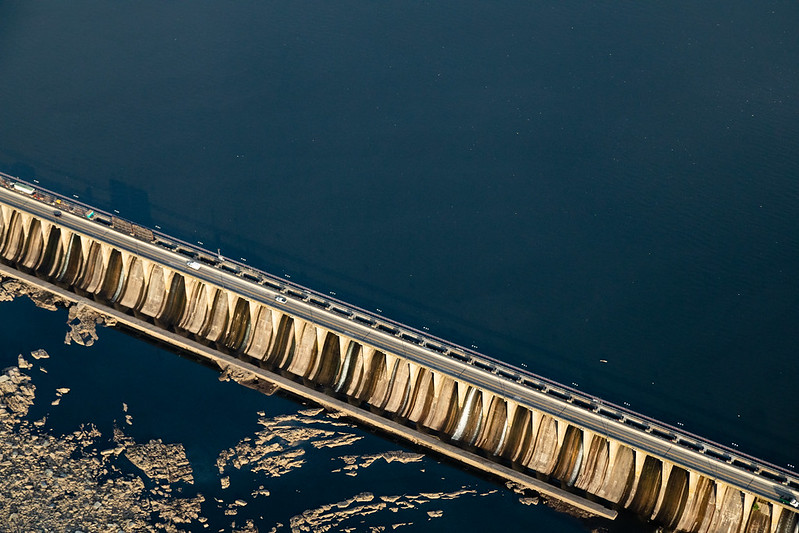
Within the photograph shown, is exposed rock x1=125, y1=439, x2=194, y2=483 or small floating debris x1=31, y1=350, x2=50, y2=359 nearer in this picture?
exposed rock x1=125, y1=439, x2=194, y2=483

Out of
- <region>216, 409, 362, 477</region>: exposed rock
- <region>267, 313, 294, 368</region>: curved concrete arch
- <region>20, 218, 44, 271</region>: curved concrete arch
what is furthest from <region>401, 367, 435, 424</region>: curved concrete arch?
<region>20, 218, 44, 271</region>: curved concrete arch

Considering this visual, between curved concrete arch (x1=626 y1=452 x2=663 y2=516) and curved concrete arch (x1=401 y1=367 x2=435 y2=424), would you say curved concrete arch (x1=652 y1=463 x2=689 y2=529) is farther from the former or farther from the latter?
curved concrete arch (x1=401 y1=367 x2=435 y2=424)

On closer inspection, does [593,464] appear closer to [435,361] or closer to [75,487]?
[435,361]

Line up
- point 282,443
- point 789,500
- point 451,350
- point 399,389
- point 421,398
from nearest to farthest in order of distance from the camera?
1. point 789,500
2. point 282,443
3. point 451,350
4. point 421,398
5. point 399,389

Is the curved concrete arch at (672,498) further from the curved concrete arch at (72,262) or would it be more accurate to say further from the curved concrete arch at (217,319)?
the curved concrete arch at (72,262)

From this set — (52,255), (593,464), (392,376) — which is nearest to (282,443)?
(392,376)
